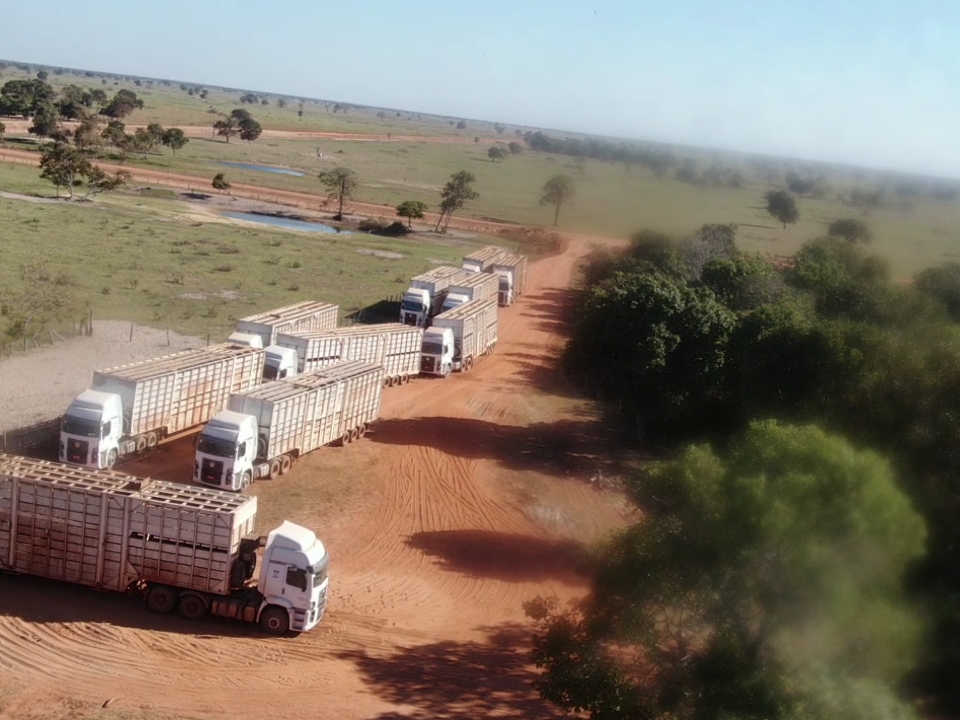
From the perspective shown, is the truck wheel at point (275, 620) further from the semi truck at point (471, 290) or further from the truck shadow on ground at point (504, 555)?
the semi truck at point (471, 290)

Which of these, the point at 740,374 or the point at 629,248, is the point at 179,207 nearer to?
the point at 629,248

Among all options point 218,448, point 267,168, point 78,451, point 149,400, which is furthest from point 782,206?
point 267,168

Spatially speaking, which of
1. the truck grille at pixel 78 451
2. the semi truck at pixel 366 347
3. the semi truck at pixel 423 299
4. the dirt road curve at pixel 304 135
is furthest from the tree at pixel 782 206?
the dirt road curve at pixel 304 135

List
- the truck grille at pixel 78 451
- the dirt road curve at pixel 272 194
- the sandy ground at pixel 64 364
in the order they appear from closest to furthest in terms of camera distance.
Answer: the truck grille at pixel 78 451
the sandy ground at pixel 64 364
the dirt road curve at pixel 272 194

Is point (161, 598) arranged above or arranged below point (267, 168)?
below

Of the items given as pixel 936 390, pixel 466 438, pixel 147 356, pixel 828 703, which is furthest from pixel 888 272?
pixel 828 703

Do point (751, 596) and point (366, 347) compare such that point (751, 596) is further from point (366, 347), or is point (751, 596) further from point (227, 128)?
point (227, 128)

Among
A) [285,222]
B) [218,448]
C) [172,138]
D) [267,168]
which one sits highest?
[172,138]
